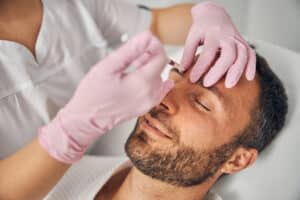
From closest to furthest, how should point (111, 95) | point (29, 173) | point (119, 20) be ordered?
point (111, 95)
point (29, 173)
point (119, 20)

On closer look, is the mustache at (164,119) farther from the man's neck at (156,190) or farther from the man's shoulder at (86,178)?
the man's shoulder at (86,178)

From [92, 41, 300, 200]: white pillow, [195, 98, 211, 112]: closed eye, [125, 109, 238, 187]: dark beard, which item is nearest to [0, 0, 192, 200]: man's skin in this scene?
[125, 109, 238, 187]: dark beard

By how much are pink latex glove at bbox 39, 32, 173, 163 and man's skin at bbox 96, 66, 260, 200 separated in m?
0.13

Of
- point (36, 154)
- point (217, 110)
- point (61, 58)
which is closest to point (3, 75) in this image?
point (61, 58)

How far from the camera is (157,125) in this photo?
3.19 ft

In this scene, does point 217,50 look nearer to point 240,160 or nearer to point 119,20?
point 240,160

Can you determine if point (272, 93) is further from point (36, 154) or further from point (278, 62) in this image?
point (36, 154)

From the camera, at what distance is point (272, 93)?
103 cm

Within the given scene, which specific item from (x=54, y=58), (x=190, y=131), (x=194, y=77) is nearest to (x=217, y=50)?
(x=194, y=77)

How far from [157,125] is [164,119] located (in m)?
0.02

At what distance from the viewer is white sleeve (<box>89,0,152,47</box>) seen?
1376 mm

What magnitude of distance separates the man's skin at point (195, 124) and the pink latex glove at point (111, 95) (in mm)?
126

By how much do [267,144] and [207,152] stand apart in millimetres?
199

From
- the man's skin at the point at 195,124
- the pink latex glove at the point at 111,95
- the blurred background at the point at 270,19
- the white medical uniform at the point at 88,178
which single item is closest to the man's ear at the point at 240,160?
the man's skin at the point at 195,124
